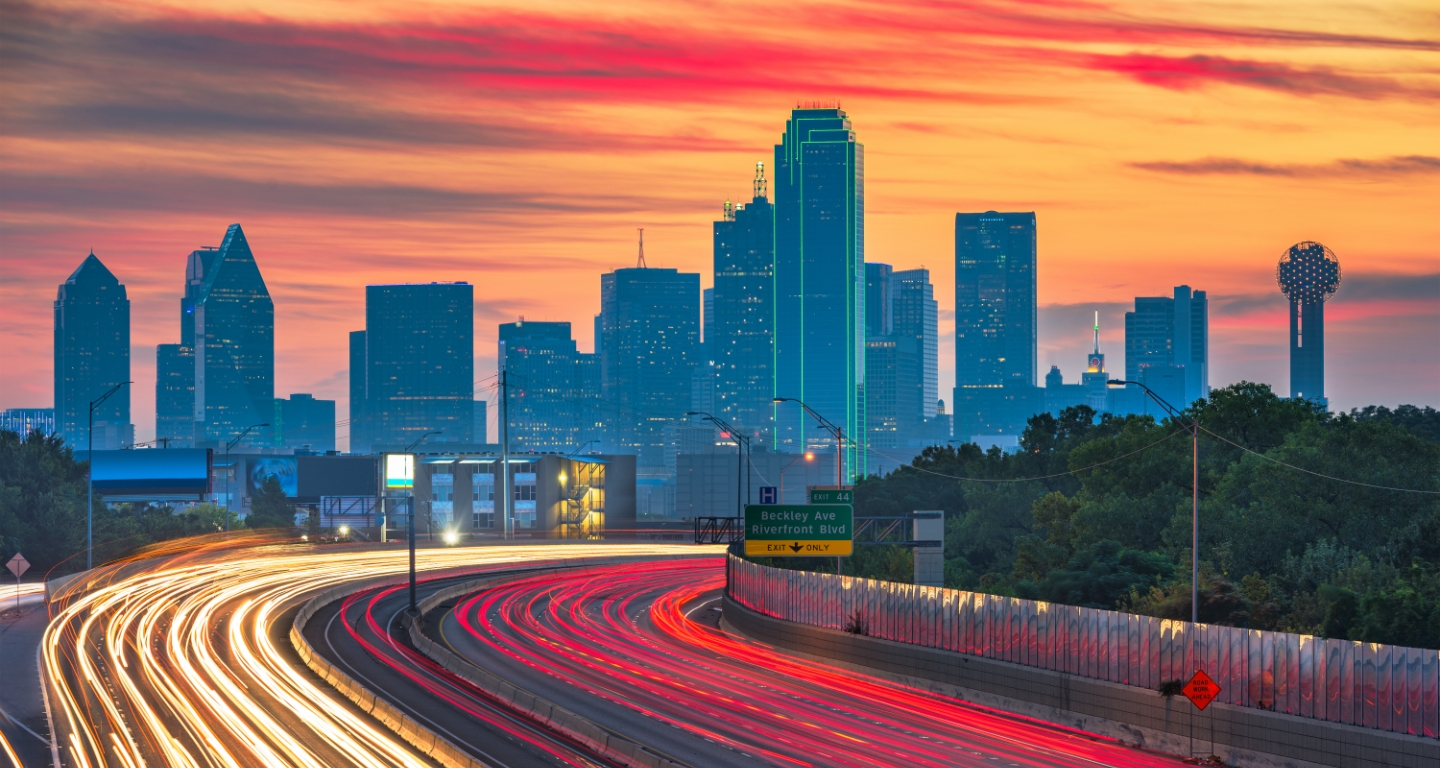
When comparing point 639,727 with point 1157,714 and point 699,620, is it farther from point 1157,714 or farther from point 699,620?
point 699,620

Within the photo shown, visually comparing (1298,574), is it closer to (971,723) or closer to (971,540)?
(971,723)

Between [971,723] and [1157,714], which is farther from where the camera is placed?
[971,723]

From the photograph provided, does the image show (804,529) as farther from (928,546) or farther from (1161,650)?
(1161,650)

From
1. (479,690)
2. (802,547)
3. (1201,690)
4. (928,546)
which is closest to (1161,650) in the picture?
(1201,690)

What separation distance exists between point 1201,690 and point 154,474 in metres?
132

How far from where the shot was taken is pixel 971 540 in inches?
4643

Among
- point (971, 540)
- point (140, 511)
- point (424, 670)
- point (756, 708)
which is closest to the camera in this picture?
point (756, 708)

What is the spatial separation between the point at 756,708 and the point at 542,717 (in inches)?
236

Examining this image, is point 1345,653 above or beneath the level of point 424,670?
above

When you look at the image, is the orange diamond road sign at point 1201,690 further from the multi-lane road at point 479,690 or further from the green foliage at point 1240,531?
the green foliage at point 1240,531

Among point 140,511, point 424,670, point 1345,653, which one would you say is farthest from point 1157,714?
point 140,511

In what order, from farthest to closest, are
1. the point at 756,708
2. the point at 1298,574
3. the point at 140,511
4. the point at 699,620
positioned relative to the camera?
the point at 140,511 < the point at 1298,574 < the point at 699,620 < the point at 756,708

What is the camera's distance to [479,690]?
44.2 metres

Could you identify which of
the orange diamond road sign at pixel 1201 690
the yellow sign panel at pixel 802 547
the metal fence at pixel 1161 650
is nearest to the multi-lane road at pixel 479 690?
the orange diamond road sign at pixel 1201 690
